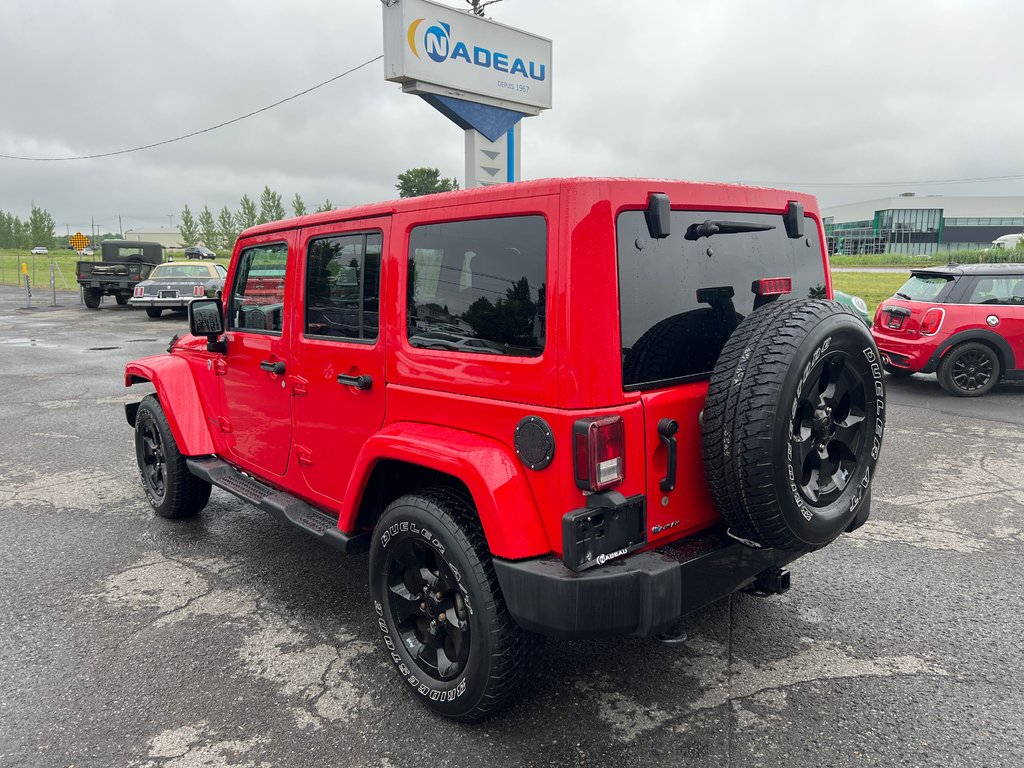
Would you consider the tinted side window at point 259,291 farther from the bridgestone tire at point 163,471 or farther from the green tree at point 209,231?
the green tree at point 209,231

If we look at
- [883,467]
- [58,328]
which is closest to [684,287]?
[883,467]

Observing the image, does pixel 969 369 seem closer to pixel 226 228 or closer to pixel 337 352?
pixel 337 352

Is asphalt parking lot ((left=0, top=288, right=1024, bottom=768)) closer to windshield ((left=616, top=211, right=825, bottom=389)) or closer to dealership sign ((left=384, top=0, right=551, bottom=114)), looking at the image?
windshield ((left=616, top=211, right=825, bottom=389))

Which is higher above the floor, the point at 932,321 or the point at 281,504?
the point at 932,321

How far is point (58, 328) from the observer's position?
17547 millimetres

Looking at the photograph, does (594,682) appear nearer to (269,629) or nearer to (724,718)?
(724,718)

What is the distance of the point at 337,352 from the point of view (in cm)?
311

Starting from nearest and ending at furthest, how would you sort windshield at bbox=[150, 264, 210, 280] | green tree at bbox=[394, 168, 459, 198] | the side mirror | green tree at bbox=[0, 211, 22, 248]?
the side mirror < windshield at bbox=[150, 264, 210, 280] < green tree at bbox=[394, 168, 459, 198] < green tree at bbox=[0, 211, 22, 248]

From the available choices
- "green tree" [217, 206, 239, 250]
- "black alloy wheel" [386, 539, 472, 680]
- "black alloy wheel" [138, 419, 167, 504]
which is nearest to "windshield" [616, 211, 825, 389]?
"black alloy wheel" [386, 539, 472, 680]

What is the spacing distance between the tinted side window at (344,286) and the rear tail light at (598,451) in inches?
45.1

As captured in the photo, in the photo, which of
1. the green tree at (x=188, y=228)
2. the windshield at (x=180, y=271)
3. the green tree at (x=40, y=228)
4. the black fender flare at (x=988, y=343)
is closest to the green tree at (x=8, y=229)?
the green tree at (x=40, y=228)

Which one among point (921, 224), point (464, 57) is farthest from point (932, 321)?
point (921, 224)

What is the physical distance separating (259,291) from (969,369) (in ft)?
27.6

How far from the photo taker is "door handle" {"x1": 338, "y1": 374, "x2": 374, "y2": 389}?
293 cm
